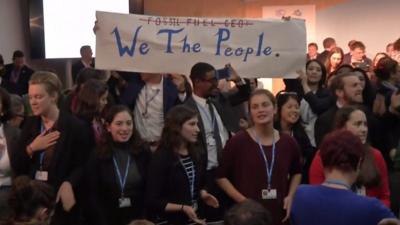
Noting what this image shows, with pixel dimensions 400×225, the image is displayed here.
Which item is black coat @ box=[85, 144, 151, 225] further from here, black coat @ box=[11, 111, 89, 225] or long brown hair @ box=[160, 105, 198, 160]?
long brown hair @ box=[160, 105, 198, 160]

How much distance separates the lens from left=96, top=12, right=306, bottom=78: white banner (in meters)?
5.50

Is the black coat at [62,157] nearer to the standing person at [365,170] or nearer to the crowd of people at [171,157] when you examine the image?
the crowd of people at [171,157]

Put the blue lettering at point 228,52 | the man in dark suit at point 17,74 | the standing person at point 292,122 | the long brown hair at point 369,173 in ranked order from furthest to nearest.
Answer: the man in dark suit at point 17,74 → the blue lettering at point 228,52 → the standing person at point 292,122 → the long brown hair at point 369,173

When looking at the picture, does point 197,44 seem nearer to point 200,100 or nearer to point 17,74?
point 200,100

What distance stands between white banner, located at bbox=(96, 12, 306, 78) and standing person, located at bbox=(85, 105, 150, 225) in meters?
1.42

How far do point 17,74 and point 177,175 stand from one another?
6.65 meters

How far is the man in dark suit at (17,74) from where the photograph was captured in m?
9.94

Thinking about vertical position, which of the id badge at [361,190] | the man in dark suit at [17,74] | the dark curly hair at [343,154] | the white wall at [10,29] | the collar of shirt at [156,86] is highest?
the white wall at [10,29]

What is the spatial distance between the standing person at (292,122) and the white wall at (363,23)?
7251 millimetres

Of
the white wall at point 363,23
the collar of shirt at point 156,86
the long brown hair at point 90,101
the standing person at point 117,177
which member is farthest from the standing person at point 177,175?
the white wall at point 363,23

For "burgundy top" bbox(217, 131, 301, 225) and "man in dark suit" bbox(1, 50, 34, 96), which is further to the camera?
"man in dark suit" bbox(1, 50, 34, 96)

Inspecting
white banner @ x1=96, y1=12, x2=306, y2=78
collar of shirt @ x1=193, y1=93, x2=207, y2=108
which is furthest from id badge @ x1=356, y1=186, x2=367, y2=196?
white banner @ x1=96, y1=12, x2=306, y2=78

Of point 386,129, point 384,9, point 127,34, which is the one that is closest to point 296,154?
point 386,129

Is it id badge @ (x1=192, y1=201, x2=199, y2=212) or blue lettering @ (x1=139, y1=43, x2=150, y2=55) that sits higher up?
blue lettering @ (x1=139, y1=43, x2=150, y2=55)
